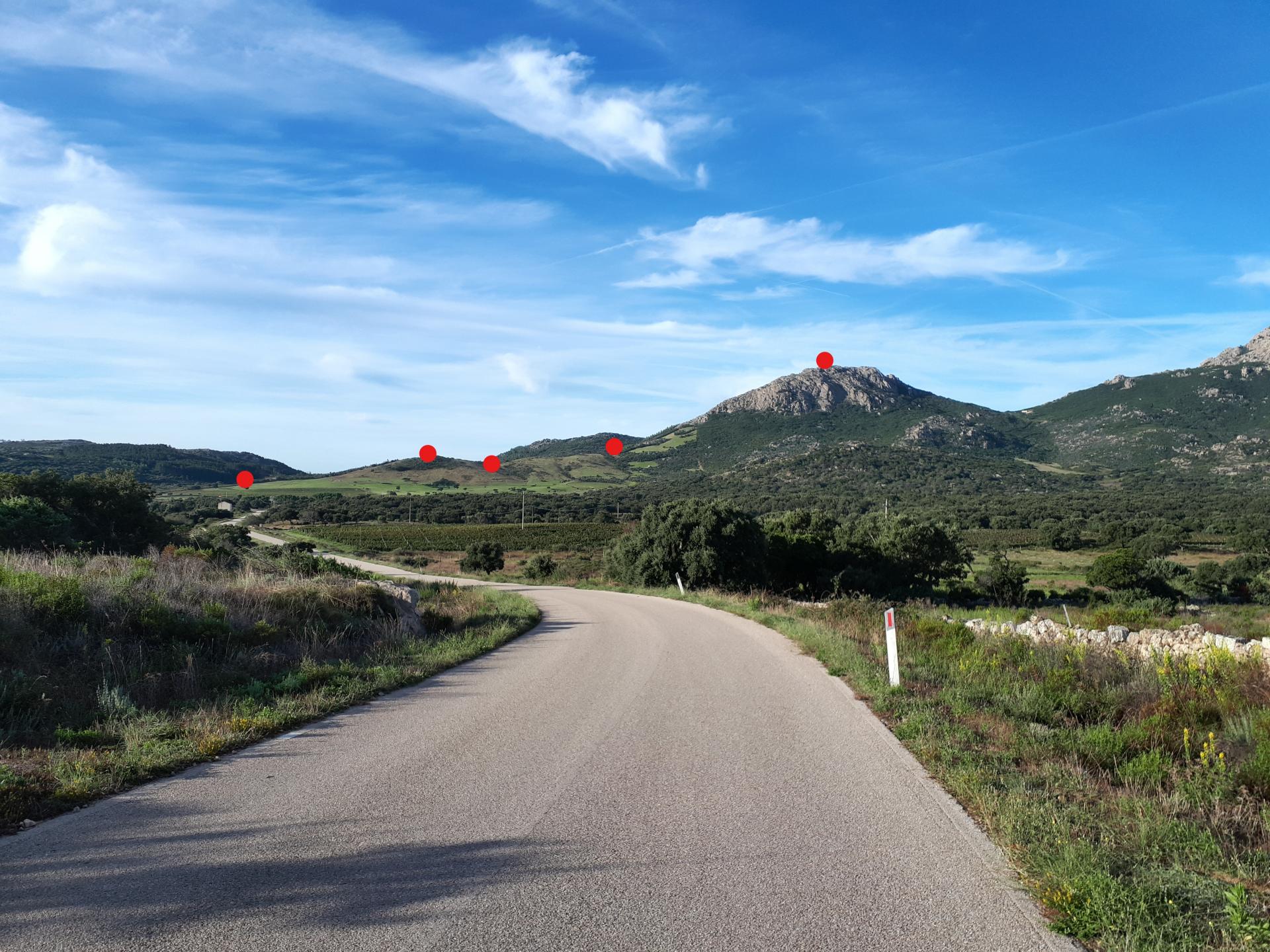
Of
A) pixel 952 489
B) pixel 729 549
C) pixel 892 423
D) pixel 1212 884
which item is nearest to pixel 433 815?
pixel 1212 884

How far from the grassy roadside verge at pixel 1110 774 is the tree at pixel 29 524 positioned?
2007 cm

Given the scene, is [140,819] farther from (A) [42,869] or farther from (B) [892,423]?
(B) [892,423]

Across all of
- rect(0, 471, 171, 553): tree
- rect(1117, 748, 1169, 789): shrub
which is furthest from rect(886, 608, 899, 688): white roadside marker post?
rect(0, 471, 171, 553): tree

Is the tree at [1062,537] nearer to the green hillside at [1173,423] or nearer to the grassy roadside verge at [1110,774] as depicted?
the green hillside at [1173,423]

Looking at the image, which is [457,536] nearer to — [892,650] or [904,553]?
[904,553]

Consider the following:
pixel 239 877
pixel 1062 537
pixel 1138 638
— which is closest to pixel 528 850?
pixel 239 877

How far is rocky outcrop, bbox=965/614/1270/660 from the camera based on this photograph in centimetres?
1266

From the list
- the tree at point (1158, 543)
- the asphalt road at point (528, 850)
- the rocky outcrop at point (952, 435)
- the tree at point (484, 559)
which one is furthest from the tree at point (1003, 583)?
the rocky outcrop at point (952, 435)

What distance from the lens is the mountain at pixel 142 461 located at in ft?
321

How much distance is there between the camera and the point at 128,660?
359 inches

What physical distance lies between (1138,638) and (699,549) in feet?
72.0

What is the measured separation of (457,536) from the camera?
86.5 metres

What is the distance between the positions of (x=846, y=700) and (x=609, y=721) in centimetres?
307

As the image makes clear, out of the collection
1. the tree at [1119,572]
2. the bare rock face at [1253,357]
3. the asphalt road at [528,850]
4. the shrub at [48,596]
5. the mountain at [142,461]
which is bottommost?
the tree at [1119,572]
